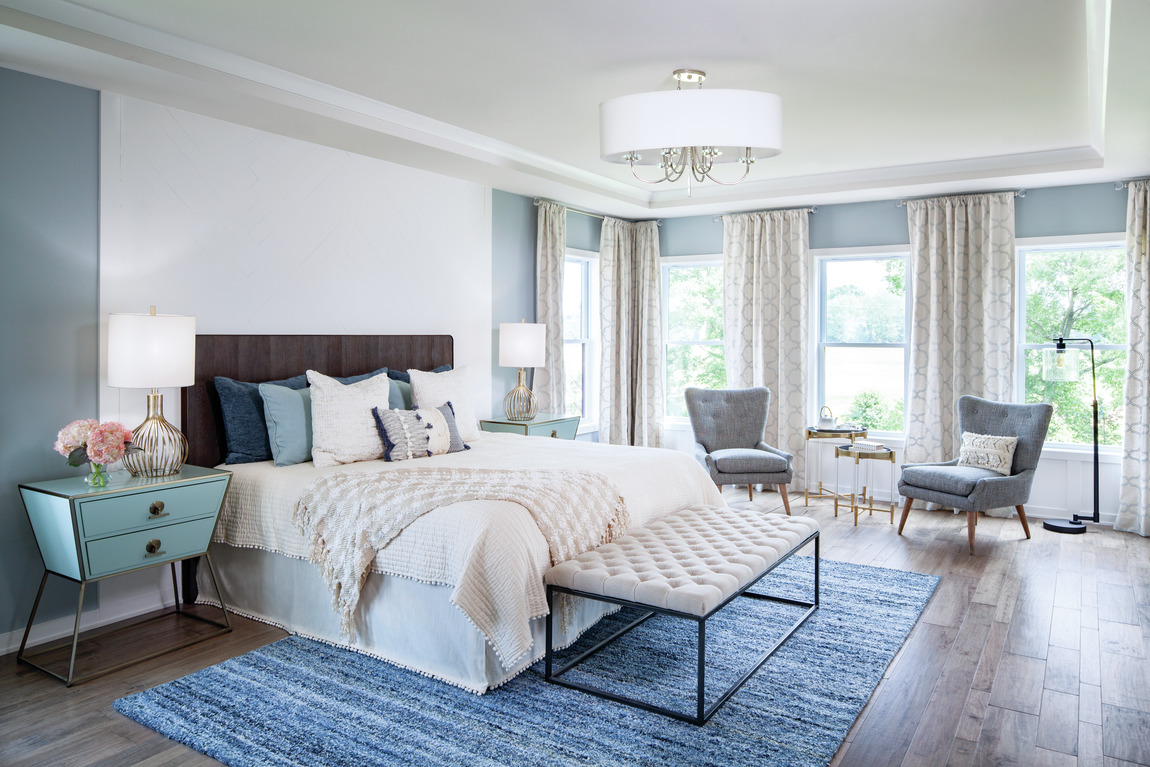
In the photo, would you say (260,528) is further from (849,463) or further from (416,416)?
(849,463)

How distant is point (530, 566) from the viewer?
2.89 meters

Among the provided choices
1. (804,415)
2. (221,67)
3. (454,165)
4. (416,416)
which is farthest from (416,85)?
(804,415)

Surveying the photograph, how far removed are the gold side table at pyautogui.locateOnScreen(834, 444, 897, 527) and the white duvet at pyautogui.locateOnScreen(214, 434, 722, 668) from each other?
1721 mm

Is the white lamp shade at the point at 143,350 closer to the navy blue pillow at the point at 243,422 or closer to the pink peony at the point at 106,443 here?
the pink peony at the point at 106,443

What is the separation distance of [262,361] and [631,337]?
388 centimetres

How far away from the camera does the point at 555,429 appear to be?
568 cm

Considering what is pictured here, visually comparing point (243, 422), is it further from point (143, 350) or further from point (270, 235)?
point (270, 235)

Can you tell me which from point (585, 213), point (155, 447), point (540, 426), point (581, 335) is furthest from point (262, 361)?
point (585, 213)

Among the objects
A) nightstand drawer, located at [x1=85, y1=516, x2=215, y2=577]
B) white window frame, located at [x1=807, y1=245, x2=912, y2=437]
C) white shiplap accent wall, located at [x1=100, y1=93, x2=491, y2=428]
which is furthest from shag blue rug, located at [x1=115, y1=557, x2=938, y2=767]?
white window frame, located at [x1=807, y1=245, x2=912, y2=437]

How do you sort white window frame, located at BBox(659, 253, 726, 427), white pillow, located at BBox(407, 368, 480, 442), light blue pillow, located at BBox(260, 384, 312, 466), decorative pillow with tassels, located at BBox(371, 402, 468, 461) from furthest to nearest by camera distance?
white window frame, located at BBox(659, 253, 726, 427)
white pillow, located at BBox(407, 368, 480, 442)
decorative pillow with tassels, located at BBox(371, 402, 468, 461)
light blue pillow, located at BBox(260, 384, 312, 466)

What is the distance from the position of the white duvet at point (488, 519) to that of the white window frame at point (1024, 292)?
2.99 m

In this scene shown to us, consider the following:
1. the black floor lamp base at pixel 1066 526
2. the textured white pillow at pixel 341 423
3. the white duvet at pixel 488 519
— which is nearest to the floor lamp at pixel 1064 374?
the black floor lamp base at pixel 1066 526

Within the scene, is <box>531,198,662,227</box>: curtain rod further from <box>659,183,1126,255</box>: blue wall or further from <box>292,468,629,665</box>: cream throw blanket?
<box>292,468,629,665</box>: cream throw blanket

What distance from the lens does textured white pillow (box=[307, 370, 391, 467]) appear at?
3.81 meters
